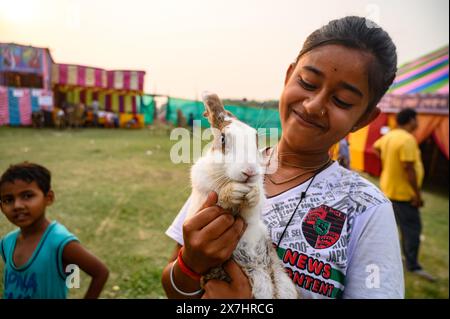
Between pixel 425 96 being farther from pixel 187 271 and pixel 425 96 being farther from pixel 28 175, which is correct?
pixel 28 175

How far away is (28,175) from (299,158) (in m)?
1.50

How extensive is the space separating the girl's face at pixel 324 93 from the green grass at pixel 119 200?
1.97 feet

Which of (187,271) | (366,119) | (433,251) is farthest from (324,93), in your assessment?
(433,251)

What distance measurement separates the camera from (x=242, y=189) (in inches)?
44.3

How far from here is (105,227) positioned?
13.3 feet

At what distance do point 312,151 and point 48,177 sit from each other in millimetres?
1547

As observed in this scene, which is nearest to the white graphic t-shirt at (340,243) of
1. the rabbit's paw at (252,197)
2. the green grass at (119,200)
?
the rabbit's paw at (252,197)

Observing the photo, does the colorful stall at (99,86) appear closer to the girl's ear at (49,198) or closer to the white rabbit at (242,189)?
the white rabbit at (242,189)

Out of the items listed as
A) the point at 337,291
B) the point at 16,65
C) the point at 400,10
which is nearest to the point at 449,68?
the point at 400,10

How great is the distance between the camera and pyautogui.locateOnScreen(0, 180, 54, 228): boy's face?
1.52 meters

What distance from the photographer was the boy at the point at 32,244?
1.51 m
